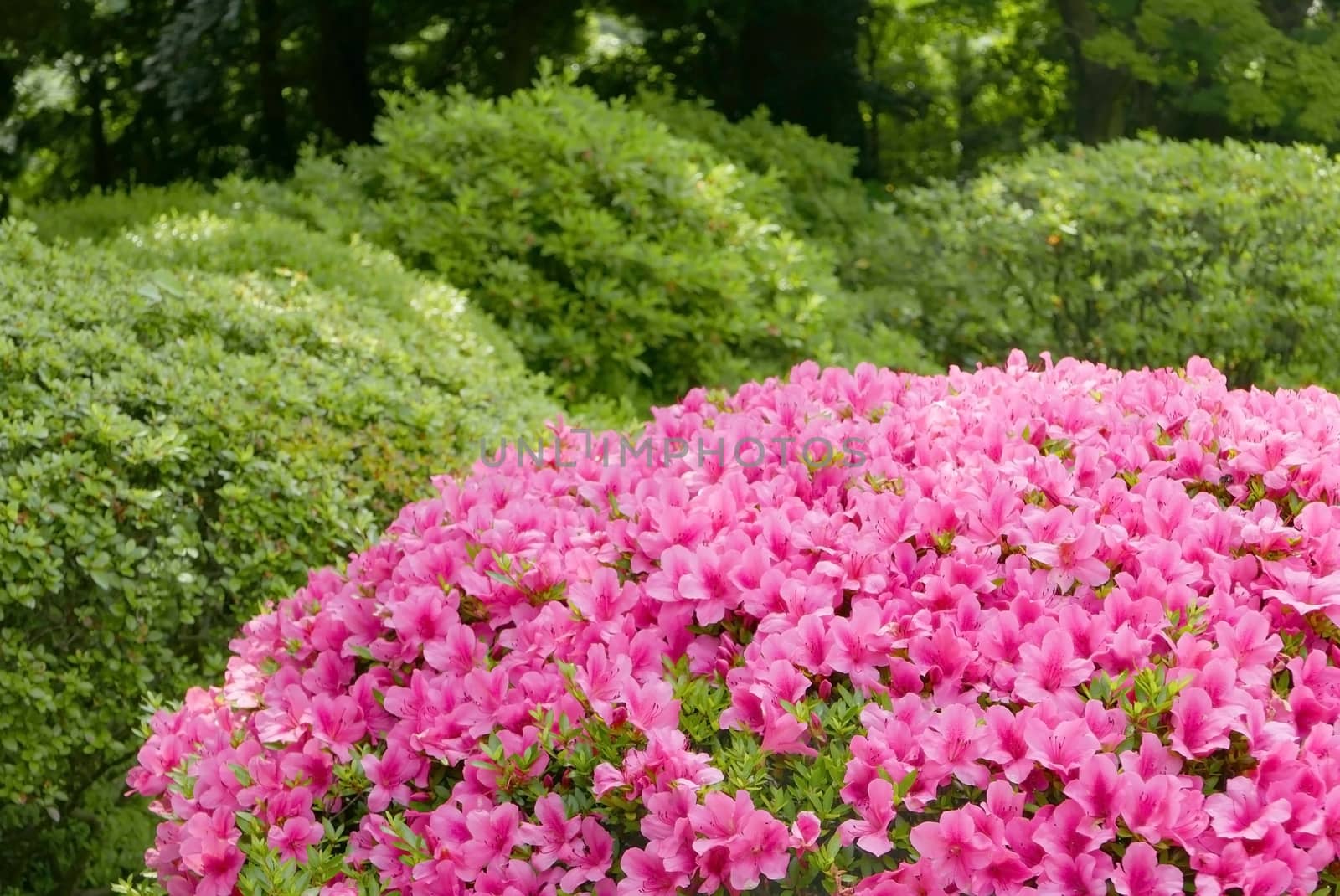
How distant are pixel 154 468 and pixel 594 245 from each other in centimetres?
253

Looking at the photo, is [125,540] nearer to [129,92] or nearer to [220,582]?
[220,582]

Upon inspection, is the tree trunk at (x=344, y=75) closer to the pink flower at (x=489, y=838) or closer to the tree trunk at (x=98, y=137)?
the tree trunk at (x=98, y=137)

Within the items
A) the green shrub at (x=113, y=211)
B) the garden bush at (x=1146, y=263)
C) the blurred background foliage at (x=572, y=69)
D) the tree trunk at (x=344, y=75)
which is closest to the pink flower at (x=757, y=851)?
the garden bush at (x=1146, y=263)

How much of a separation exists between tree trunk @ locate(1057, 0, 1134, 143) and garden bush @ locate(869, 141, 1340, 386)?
407cm

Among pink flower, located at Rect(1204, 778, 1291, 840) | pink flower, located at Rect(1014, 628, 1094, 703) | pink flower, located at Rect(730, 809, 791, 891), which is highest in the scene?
pink flower, located at Rect(1014, 628, 1094, 703)

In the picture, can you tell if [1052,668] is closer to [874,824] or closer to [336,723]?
[874,824]

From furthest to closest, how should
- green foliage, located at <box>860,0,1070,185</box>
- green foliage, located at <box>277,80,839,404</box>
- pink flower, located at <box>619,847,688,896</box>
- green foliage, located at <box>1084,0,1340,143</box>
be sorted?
green foliage, located at <box>860,0,1070,185</box>, green foliage, located at <box>1084,0,1340,143</box>, green foliage, located at <box>277,80,839,404</box>, pink flower, located at <box>619,847,688,896</box>

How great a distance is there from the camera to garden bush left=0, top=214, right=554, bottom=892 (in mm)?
2955

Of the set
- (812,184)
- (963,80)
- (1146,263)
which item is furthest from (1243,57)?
(963,80)

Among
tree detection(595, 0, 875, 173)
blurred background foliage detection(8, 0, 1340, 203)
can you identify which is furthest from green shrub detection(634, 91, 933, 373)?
blurred background foliage detection(8, 0, 1340, 203)

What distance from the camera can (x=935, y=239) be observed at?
6766mm

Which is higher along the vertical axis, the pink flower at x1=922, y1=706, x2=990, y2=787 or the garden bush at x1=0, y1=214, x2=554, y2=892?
the pink flower at x1=922, y1=706, x2=990, y2=787

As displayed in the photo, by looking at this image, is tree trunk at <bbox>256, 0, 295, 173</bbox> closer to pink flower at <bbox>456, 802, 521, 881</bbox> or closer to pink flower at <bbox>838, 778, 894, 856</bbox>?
pink flower at <bbox>456, 802, 521, 881</bbox>

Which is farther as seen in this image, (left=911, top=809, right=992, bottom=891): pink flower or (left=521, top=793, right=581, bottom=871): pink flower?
(left=521, top=793, right=581, bottom=871): pink flower
